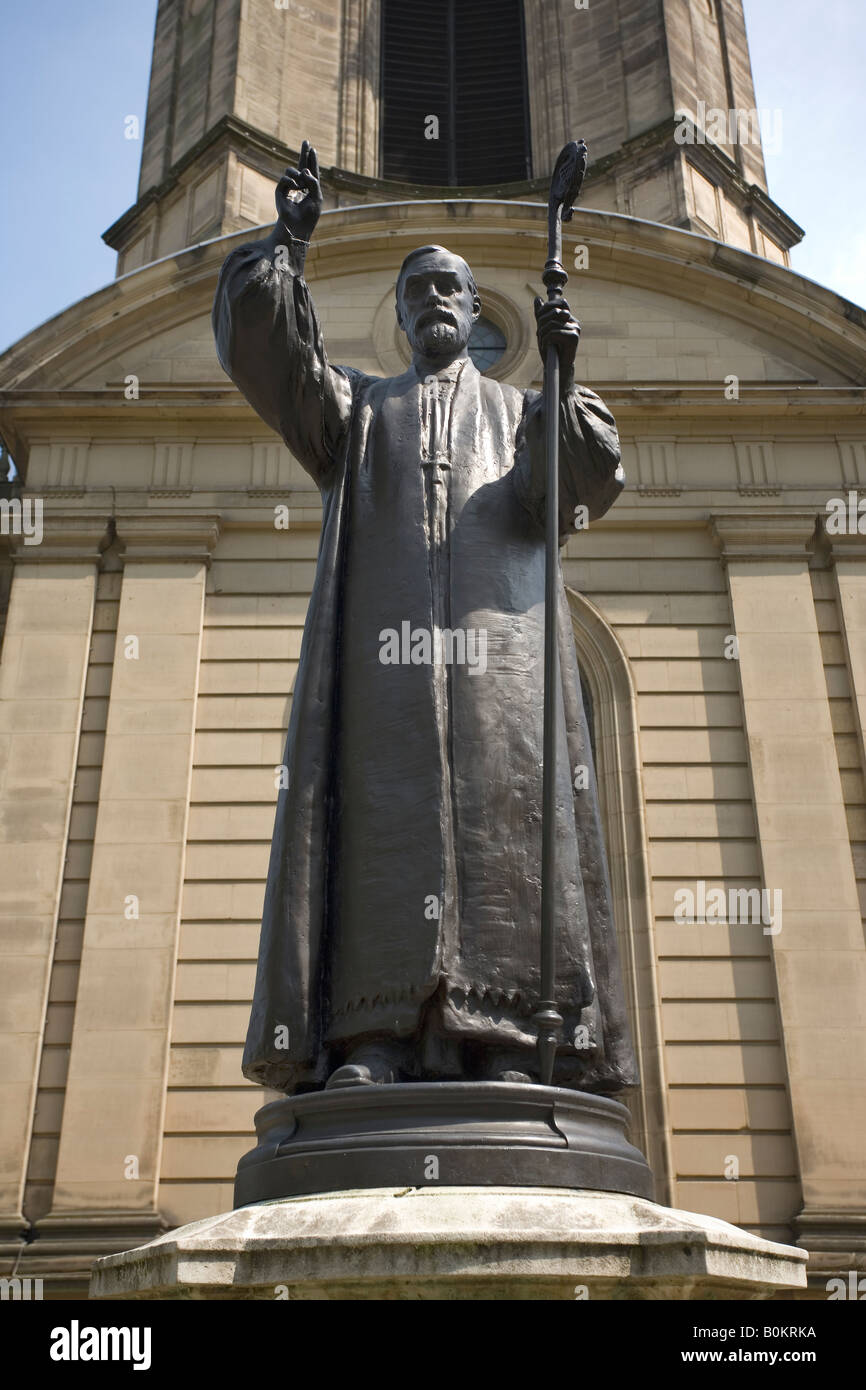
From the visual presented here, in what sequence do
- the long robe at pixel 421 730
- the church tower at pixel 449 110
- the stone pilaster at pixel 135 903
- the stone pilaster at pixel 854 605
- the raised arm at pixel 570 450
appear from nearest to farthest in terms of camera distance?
the long robe at pixel 421 730
the raised arm at pixel 570 450
the stone pilaster at pixel 135 903
the stone pilaster at pixel 854 605
the church tower at pixel 449 110

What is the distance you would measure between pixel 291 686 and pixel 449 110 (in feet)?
49.2

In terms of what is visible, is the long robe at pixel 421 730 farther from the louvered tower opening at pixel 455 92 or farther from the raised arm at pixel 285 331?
the louvered tower opening at pixel 455 92

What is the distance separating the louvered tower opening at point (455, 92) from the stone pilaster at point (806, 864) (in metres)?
12.1

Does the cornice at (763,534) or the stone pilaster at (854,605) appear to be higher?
the cornice at (763,534)

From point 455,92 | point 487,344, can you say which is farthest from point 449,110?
point 487,344

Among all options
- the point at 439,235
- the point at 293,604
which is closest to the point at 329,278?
the point at 439,235

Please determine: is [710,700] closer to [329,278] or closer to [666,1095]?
[666,1095]

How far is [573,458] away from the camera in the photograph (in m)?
5.16

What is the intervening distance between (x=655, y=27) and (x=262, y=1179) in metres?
25.5

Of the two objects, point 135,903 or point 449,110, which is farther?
point 449,110

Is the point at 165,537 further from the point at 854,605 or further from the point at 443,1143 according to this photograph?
the point at 443,1143

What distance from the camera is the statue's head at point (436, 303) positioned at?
5527mm

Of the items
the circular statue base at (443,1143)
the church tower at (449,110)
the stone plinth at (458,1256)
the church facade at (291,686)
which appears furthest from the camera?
the church tower at (449,110)

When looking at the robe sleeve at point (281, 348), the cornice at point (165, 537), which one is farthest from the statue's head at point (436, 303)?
the cornice at point (165, 537)
